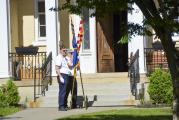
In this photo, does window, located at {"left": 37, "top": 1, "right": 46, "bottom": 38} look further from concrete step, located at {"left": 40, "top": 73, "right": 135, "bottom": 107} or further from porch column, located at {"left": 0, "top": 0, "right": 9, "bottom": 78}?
concrete step, located at {"left": 40, "top": 73, "right": 135, "bottom": 107}

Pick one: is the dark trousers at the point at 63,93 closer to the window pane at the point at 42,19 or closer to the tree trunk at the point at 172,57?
the tree trunk at the point at 172,57

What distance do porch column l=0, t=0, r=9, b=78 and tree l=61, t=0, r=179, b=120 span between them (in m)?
10.0

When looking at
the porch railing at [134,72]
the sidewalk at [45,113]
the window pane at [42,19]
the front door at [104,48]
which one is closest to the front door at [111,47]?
the front door at [104,48]

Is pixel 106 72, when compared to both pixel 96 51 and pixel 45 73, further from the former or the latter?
pixel 45 73

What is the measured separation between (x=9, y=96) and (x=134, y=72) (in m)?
4.20

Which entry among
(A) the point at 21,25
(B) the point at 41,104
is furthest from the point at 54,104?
(A) the point at 21,25

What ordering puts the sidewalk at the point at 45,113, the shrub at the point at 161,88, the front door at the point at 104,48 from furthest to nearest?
the front door at the point at 104,48 < the shrub at the point at 161,88 < the sidewalk at the point at 45,113

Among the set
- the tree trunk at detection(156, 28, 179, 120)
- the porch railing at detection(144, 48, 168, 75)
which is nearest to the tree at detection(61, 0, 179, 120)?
the tree trunk at detection(156, 28, 179, 120)

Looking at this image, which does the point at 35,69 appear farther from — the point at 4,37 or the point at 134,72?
the point at 134,72

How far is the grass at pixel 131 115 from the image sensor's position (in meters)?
15.3

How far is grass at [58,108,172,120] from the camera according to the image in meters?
15.3

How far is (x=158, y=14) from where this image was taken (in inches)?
462

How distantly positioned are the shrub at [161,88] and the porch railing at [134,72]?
0.80 meters

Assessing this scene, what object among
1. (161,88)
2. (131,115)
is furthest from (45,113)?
(161,88)
